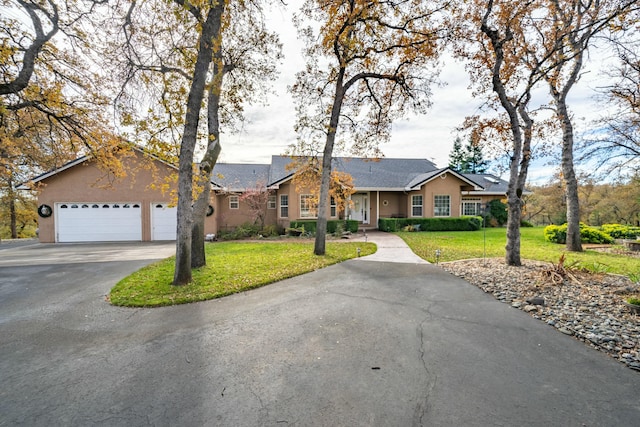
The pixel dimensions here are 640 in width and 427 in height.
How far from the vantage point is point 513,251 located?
8.23 meters

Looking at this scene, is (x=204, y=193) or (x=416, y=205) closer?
(x=204, y=193)

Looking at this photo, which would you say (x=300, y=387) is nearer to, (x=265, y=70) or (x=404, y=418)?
(x=404, y=418)

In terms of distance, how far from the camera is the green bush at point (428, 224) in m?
18.5

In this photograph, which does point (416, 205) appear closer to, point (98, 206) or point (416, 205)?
point (416, 205)

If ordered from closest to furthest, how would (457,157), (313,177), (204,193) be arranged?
(204,193), (313,177), (457,157)

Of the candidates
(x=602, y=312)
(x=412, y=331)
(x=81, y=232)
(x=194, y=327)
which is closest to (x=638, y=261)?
(x=602, y=312)

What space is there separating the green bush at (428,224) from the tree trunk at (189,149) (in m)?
14.7

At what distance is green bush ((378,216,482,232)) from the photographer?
1855 cm

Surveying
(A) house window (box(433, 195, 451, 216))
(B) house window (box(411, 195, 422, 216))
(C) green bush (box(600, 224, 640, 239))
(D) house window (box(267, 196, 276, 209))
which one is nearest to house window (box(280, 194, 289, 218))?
(D) house window (box(267, 196, 276, 209))

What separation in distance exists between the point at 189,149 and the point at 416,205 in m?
17.1

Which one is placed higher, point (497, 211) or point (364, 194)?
point (364, 194)

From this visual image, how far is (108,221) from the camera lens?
14961mm

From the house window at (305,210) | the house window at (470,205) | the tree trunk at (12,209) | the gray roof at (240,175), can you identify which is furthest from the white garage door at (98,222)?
the house window at (470,205)

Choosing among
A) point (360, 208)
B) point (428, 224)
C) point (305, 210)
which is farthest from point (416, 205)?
point (305, 210)
